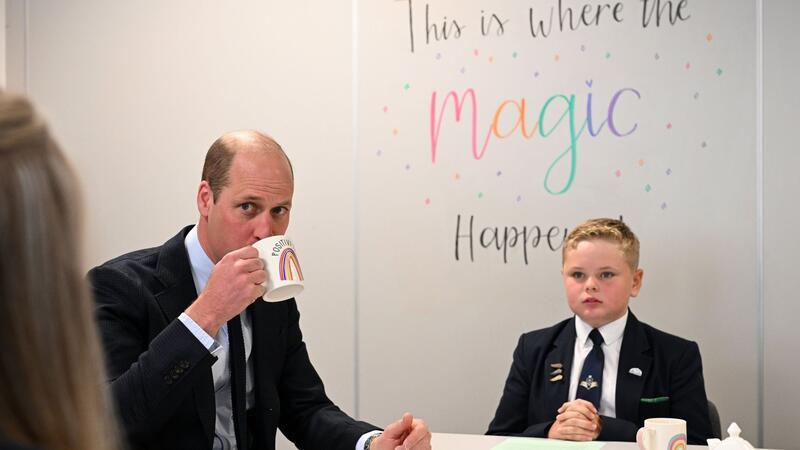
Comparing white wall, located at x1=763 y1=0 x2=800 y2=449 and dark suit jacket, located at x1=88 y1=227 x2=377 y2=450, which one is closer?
dark suit jacket, located at x1=88 y1=227 x2=377 y2=450

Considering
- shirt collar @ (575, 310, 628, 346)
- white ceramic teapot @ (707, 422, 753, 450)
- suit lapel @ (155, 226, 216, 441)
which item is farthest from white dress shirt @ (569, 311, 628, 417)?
suit lapel @ (155, 226, 216, 441)

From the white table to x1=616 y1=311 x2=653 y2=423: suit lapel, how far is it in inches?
12.8

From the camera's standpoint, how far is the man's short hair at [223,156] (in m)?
2.09

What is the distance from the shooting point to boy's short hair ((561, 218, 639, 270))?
2762 millimetres

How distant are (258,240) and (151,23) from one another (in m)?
1.97

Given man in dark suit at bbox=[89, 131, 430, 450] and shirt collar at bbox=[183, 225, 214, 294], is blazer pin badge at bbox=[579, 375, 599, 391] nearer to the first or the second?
man in dark suit at bbox=[89, 131, 430, 450]

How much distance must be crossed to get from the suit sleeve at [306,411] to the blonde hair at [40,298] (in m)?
1.43

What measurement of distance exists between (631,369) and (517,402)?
13.0 inches

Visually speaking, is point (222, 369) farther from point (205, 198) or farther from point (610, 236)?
point (610, 236)

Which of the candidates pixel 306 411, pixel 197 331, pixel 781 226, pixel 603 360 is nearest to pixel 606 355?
pixel 603 360

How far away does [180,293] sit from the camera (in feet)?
6.50

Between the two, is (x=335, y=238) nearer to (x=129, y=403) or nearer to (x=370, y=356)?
(x=370, y=356)

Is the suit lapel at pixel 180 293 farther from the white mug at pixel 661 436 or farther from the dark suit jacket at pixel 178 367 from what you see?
the white mug at pixel 661 436

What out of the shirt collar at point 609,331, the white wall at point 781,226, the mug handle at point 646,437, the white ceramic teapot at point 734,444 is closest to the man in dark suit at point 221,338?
the mug handle at point 646,437
